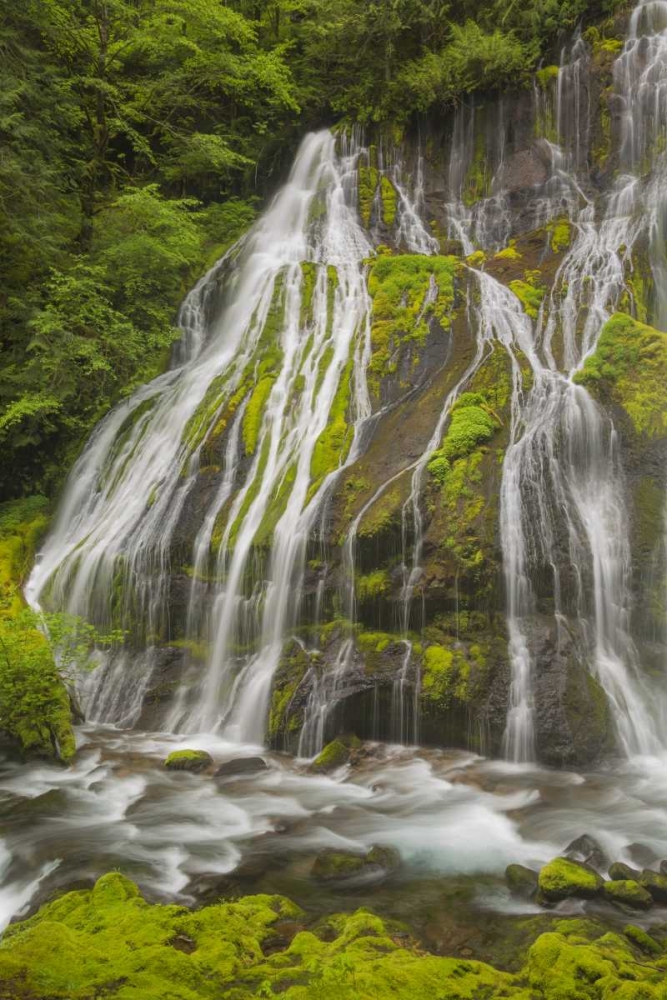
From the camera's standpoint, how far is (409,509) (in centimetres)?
922

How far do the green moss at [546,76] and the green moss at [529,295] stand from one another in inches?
346

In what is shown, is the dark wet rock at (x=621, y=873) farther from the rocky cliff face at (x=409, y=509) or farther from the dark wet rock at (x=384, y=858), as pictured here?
the rocky cliff face at (x=409, y=509)

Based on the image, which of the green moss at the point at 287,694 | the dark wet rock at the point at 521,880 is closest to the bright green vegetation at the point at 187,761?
the green moss at the point at 287,694

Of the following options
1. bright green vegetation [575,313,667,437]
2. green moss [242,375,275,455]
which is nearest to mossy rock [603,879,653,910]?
bright green vegetation [575,313,667,437]

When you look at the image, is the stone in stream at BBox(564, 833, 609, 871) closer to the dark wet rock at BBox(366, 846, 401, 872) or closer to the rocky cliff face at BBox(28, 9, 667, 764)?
the dark wet rock at BBox(366, 846, 401, 872)

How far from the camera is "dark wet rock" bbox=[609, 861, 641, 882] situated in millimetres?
5012

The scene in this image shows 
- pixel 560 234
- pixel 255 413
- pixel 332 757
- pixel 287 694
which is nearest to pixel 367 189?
pixel 560 234

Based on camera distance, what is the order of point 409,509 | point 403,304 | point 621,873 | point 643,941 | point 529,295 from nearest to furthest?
point 643,941 < point 621,873 < point 409,509 < point 529,295 < point 403,304

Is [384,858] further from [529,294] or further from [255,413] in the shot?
[529,294]

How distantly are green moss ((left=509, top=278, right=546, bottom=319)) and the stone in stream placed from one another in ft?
32.2

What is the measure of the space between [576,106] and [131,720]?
18921 mm

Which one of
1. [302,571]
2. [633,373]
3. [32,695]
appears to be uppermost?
[633,373]

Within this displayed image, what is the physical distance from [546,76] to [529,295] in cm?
972

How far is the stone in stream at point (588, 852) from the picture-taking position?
5371mm
